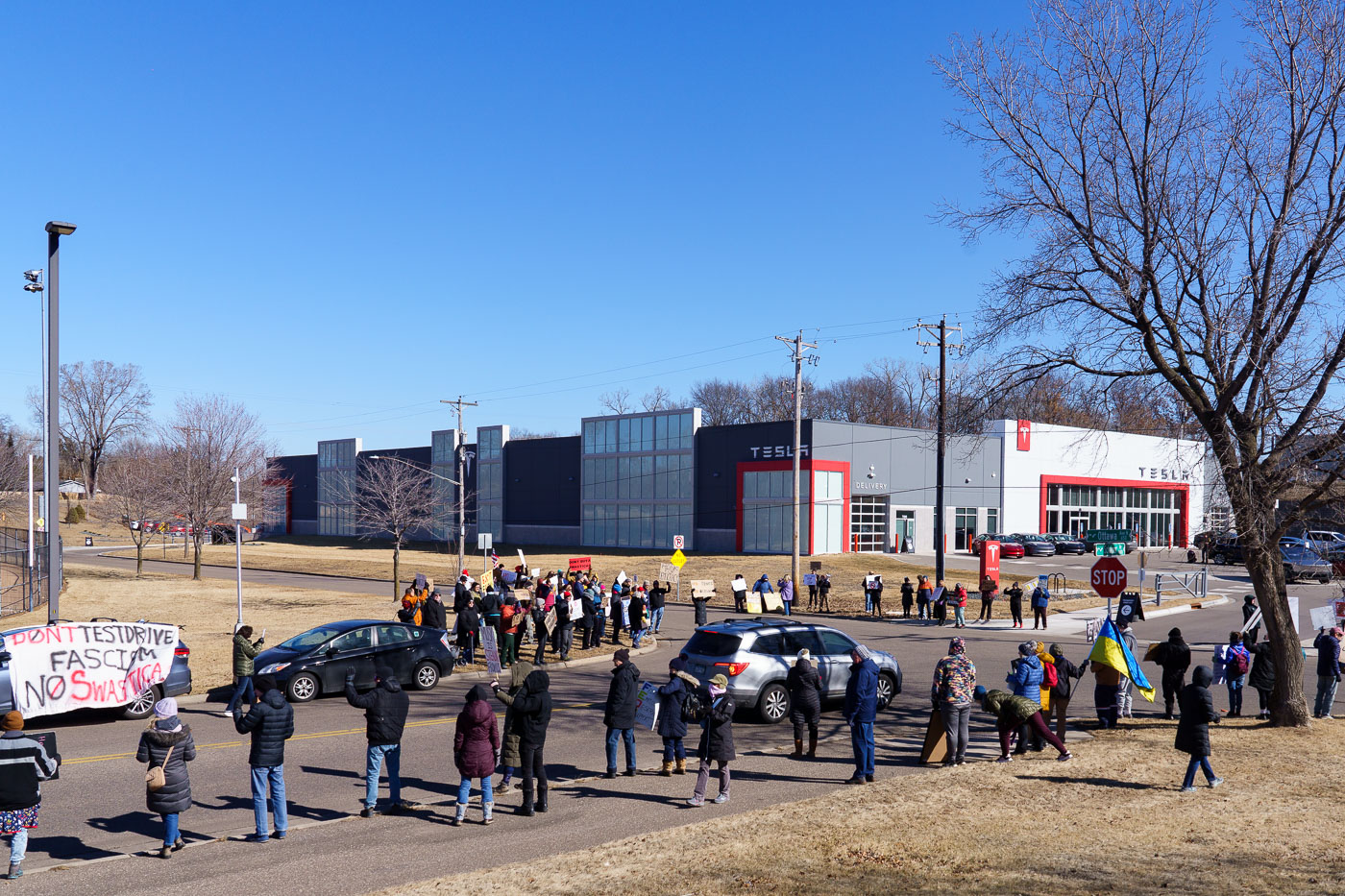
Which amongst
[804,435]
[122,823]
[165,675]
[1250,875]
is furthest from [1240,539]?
[804,435]

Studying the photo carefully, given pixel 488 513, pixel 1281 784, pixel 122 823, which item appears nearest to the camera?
pixel 122 823

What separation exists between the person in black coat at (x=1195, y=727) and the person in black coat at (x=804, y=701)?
14.0 ft

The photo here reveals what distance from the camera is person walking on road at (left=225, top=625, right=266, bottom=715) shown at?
16031 millimetres

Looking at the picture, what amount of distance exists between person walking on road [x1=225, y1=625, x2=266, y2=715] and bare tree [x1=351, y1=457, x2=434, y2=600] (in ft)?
72.8

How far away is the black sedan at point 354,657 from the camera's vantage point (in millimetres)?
17859

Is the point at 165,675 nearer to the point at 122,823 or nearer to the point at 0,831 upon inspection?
the point at 122,823

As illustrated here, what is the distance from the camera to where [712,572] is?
2130 inches

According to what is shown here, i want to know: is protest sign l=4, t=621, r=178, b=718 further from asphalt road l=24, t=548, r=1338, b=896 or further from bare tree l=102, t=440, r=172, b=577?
bare tree l=102, t=440, r=172, b=577

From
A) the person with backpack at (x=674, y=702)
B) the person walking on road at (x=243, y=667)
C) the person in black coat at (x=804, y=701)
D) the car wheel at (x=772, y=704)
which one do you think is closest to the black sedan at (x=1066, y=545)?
the car wheel at (x=772, y=704)

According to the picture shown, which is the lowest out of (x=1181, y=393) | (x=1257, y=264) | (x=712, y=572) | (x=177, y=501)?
(x=712, y=572)

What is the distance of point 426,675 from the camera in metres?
19.5

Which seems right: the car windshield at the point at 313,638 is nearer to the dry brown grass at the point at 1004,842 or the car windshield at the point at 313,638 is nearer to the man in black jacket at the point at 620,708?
the man in black jacket at the point at 620,708

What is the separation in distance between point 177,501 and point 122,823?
130 feet

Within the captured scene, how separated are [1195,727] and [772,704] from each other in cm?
640
